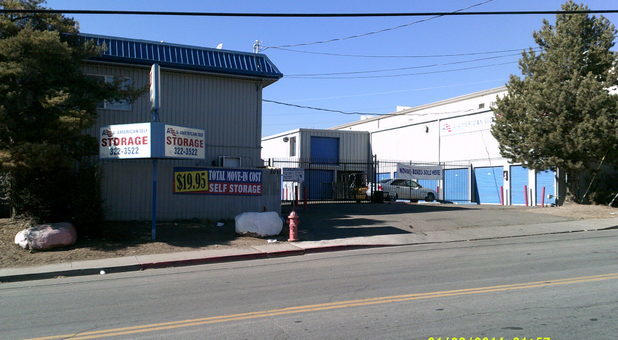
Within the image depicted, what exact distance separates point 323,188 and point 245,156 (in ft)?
51.3

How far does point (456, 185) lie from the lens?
32.6 meters

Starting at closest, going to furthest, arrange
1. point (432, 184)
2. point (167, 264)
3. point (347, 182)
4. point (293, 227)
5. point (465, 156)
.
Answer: point (167, 264) < point (293, 227) < point (465, 156) < point (347, 182) < point (432, 184)

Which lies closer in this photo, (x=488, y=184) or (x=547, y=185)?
(x=547, y=185)

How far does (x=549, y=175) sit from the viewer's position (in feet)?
84.0

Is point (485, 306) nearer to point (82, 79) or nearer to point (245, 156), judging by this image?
point (82, 79)

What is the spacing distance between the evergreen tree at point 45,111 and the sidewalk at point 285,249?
2839mm

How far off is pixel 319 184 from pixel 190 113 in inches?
683

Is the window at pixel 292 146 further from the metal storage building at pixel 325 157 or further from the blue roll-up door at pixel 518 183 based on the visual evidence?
the blue roll-up door at pixel 518 183

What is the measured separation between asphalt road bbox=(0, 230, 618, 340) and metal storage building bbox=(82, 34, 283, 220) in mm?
6016

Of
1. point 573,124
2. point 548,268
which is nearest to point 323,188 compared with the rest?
point 573,124

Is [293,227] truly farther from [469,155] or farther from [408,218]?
[469,155]

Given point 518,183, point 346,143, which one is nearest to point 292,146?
point 346,143

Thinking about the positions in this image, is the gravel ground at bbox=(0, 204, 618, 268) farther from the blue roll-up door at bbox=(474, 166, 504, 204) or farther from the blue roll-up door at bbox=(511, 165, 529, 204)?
the blue roll-up door at bbox=(474, 166, 504, 204)

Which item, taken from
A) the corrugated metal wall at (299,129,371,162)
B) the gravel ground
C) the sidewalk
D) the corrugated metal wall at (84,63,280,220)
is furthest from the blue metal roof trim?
the corrugated metal wall at (299,129,371,162)
